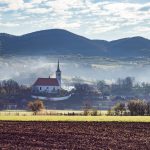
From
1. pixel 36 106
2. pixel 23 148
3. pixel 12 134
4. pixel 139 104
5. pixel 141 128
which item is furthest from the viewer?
pixel 36 106

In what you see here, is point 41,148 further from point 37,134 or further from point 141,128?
point 141,128

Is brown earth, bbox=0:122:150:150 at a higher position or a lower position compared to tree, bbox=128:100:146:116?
higher

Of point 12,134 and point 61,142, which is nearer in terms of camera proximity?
point 61,142

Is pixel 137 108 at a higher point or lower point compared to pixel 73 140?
lower

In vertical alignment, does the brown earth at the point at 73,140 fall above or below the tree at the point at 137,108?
above

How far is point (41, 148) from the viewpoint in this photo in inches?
1444

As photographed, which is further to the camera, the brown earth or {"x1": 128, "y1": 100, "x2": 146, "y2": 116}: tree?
{"x1": 128, "y1": 100, "x2": 146, "y2": 116}: tree

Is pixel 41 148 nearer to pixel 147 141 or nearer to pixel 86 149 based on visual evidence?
pixel 86 149

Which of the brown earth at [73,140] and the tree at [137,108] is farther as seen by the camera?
the tree at [137,108]

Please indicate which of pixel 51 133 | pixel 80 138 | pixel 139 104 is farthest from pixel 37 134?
Result: pixel 139 104

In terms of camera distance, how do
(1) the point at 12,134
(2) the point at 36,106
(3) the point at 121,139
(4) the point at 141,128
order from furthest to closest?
(2) the point at 36,106 < (4) the point at 141,128 < (1) the point at 12,134 < (3) the point at 121,139

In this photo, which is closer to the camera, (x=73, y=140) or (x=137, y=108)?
(x=73, y=140)

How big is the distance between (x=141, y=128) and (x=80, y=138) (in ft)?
47.3

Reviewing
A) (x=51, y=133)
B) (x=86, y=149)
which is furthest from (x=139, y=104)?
(x=86, y=149)
